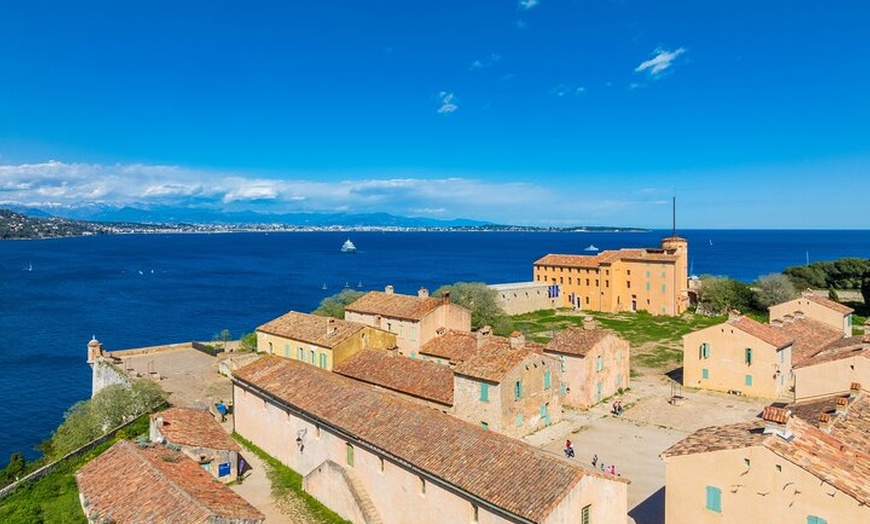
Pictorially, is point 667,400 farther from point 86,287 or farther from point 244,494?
point 86,287

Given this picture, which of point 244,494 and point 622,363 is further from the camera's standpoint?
point 622,363

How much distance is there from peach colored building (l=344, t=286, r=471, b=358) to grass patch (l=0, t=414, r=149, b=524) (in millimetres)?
19929

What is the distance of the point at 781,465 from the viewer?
16734 millimetres

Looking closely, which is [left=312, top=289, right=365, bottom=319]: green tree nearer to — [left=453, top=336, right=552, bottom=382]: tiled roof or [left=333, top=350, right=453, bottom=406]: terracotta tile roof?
[left=333, top=350, right=453, bottom=406]: terracotta tile roof

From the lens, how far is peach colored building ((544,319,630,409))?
36.8 m

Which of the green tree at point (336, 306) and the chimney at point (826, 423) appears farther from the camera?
the green tree at point (336, 306)

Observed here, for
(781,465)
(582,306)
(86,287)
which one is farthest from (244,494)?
(86,287)

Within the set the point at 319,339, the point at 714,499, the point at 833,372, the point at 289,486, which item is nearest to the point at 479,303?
the point at 319,339

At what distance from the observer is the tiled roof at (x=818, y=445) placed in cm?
1612

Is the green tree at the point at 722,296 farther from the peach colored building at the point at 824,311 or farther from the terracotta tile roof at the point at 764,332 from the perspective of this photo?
the terracotta tile roof at the point at 764,332

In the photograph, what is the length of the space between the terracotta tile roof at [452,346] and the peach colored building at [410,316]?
1.22m

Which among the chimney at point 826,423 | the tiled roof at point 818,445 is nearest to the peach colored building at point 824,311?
the tiled roof at point 818,445

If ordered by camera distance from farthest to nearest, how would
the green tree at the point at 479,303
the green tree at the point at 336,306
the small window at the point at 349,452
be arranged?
1. the green tree at the point at 479,303
2. the green tree at the point at 336,306
3. the small window at the point at 349,452

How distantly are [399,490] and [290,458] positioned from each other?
28.5ft
